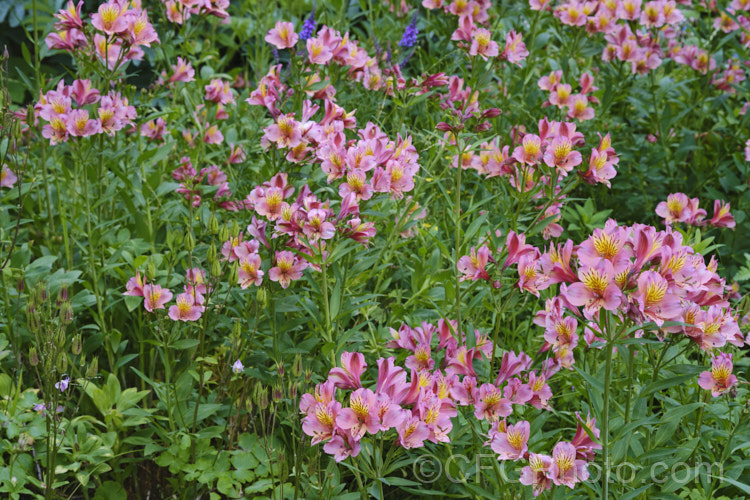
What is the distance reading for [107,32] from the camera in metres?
2.35

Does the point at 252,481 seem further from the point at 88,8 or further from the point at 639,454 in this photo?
the point at 88,8

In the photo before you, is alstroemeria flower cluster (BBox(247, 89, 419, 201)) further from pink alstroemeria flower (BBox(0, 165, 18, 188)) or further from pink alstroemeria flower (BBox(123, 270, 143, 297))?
→ pink alstroemeria flower (BBox(0, 165, 18, 188))

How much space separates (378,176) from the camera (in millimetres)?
1999

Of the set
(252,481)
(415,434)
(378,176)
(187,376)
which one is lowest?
(252,481)

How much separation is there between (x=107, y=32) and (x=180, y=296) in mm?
921

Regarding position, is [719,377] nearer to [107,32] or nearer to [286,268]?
[286,268]

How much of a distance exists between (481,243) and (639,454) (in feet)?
2.38

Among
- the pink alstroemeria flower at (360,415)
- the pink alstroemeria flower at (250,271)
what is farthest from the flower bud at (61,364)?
the pink alstroemeria flower at (360,415)

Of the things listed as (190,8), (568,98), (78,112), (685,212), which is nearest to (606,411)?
(685,212)

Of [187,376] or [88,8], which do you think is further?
[88,8]

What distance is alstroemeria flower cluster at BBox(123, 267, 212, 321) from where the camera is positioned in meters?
2.07

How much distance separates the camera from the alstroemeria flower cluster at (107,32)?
7.66ft

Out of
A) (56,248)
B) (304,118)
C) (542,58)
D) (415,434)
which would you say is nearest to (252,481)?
(415,434)

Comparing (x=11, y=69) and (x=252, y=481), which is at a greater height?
(x=11, y=69)
